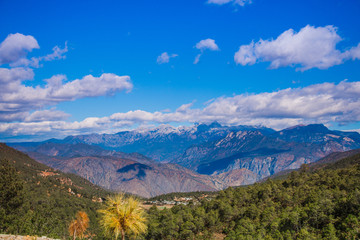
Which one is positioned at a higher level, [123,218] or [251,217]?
[123,218]

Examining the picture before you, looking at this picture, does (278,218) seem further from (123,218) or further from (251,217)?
(123,218)

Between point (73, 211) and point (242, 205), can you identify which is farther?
point (73, 211)

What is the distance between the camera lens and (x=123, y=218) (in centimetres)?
1714

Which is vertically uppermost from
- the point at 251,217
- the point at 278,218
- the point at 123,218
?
the point at 123,218

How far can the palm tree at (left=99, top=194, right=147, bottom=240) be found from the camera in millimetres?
16922

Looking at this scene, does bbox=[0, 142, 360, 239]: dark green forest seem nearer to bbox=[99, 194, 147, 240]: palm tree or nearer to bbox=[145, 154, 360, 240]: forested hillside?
bbox=[145, 154, 360, 240]: forested hillside

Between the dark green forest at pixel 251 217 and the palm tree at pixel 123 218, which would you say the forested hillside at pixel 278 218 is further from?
the palm tree at pixel 123 218

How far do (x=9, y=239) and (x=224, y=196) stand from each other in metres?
104

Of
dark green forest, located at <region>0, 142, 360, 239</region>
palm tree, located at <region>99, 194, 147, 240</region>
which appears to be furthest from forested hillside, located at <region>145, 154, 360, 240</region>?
palm tree, located at <region>99, 194, 147, 240</region>

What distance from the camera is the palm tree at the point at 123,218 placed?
1692 centimetres

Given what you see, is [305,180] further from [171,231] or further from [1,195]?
[1,195]

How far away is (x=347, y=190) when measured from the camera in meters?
89.1

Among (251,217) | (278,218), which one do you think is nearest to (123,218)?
(278,218)

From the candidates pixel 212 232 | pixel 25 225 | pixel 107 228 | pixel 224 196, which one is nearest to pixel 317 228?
pixel 212 232
